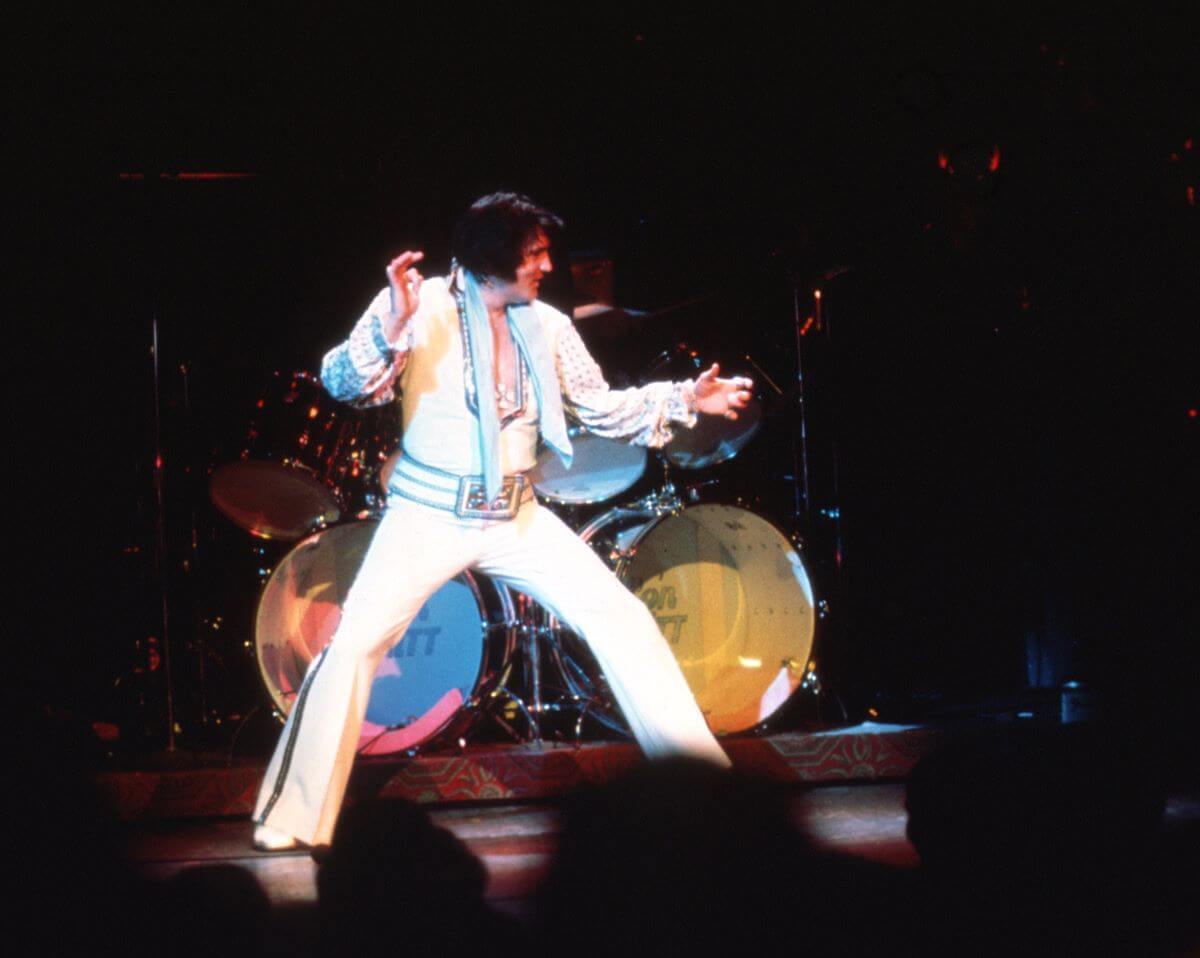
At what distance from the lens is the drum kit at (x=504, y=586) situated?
4758mm

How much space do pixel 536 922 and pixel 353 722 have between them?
100cm

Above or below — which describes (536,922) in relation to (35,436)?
below

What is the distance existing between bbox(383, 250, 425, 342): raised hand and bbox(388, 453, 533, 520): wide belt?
1.52ft

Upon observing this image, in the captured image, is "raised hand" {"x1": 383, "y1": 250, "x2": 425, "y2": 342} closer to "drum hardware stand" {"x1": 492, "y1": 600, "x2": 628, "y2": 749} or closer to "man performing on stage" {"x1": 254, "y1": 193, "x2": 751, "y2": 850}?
"man performing on stage" {"x1": 254, "y1": 193, "x2": 751, "y2": 850}

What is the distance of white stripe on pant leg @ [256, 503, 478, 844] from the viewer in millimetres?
3258

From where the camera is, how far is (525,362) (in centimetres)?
368

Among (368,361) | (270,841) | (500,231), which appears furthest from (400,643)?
(500,231)

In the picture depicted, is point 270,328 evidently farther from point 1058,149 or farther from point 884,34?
point 1058,149

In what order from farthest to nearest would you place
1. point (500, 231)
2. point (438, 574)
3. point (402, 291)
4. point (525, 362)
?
point (525, 362)
point (500, 231)
point (438, 574)
point (402, 291)

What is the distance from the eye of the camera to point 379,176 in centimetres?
559

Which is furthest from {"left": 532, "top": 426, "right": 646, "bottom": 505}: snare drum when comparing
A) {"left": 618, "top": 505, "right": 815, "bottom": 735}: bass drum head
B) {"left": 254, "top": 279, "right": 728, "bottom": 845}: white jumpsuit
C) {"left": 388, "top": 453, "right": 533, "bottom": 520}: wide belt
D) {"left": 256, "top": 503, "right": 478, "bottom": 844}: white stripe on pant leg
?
{"left": 256, "top": 503, "right": 478, "bottom": 844}: white stripe on pant leg

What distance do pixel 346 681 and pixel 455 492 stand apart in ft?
2.07

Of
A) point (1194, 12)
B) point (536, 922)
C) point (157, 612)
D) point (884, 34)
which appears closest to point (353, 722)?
point (536, 922)

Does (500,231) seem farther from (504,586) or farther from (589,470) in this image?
(504,586)
